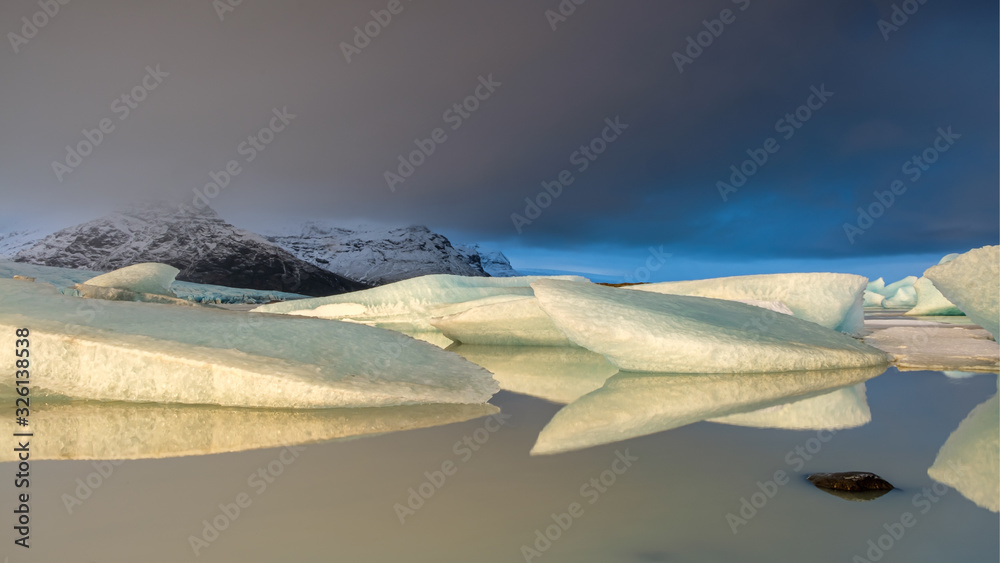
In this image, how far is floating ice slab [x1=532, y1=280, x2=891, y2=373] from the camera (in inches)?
152

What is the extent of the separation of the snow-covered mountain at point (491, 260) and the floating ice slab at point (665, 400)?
375 ft

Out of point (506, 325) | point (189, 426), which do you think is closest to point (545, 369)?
point (506, 325)

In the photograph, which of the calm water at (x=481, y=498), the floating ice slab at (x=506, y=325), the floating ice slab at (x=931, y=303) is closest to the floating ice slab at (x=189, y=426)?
the calm water at (x=481, y=498)

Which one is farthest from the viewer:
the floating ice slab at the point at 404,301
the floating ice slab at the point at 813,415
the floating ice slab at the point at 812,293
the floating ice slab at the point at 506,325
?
the floating ice slab at the point at 404,301

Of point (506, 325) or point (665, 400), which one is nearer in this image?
point (665, 400)

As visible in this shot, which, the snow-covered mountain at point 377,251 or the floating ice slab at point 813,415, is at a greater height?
the snow-covered mountain at point 377,251

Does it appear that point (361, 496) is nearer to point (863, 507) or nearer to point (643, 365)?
point (863, 507)

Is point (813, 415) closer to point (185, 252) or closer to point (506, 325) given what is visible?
point (506, 325)

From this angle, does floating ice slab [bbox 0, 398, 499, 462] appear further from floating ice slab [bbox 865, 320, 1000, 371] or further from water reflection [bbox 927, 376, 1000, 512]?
floating ice slab [bbox 865, 320, 1000, 371]

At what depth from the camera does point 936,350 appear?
5.15m

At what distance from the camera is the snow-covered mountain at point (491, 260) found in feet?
402

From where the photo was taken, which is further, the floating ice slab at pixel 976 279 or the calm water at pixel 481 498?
the floating ice slab at pixel 976 279

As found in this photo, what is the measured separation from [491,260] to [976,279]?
123987 millimetres

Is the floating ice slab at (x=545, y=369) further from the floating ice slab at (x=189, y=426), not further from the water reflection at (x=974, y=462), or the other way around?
the water reflection at (x=974, y=462)
